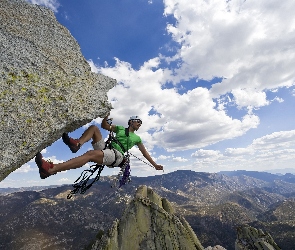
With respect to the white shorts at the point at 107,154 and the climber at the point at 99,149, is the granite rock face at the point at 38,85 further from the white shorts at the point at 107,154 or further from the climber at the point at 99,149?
the white shorts at the point at 107,154

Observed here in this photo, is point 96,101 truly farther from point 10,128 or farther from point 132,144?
point 132,144

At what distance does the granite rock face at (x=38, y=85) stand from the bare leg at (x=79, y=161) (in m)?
1.98

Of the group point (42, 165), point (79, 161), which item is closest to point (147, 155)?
point (79, 161)

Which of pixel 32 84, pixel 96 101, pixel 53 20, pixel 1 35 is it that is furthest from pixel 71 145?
pixel 53 20

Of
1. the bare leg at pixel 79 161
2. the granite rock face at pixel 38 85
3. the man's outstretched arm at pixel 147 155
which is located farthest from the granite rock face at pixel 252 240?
the granite rock face at pixel 38 85

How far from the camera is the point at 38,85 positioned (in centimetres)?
627

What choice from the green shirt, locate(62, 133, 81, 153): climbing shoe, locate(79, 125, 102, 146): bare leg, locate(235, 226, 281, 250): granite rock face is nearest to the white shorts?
locate(79, 125, 102, 146): bare leg

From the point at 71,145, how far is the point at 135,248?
20.0 metres

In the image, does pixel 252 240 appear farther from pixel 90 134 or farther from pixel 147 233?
pixel 90 134

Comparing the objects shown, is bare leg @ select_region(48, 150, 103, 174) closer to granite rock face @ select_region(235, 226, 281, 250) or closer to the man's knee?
the man's knee

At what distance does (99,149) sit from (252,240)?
55.4 meters

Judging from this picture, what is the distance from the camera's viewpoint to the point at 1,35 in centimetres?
689

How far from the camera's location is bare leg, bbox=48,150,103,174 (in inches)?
314

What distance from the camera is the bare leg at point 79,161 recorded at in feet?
26.2
